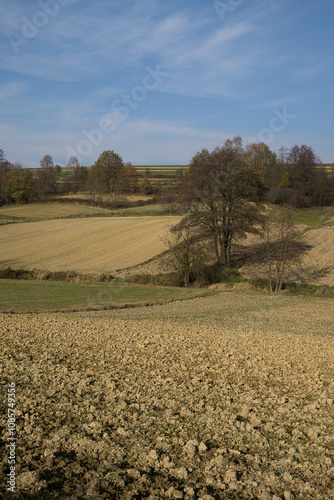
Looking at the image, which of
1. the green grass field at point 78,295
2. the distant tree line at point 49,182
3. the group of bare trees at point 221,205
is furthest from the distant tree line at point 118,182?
the green grass field at point 78,295

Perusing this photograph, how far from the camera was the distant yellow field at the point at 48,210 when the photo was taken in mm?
69438

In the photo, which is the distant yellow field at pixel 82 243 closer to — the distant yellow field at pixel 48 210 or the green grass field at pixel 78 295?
the green grass field at pixel 78 295

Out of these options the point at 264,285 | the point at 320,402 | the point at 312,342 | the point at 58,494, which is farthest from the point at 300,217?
the point at 58,494

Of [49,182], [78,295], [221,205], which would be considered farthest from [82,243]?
[49,182]

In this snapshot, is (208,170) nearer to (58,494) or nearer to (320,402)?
(320,402)

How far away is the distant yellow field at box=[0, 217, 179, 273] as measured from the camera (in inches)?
1459

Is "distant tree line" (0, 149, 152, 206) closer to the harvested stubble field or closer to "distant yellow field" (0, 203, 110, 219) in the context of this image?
"distant yellow field" (0, 203, 110, 219)

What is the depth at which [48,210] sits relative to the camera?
73.8 m

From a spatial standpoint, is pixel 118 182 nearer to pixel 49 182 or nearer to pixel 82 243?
pixel 49 182

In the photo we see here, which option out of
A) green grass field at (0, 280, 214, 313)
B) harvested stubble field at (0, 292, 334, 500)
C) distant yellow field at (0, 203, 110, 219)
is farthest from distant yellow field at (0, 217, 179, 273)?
harvested stubble field at (0, 292, 334, 500)

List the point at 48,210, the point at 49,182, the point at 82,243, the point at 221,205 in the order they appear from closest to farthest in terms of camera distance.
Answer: the point at 221,205 → the point at 82,243 → the point at 48,210 → the point at 49,182

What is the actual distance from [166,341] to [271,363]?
11.1 feet

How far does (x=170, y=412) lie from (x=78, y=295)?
693 inches

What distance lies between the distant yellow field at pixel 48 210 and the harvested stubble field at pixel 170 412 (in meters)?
58.8
